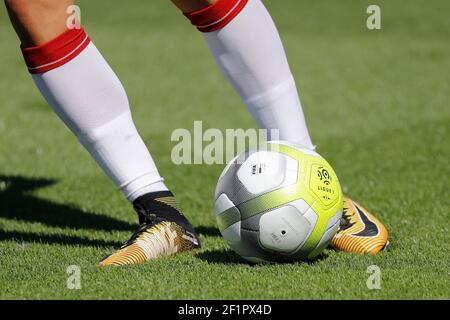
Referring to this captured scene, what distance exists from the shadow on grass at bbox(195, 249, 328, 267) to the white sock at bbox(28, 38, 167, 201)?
0.38 metres

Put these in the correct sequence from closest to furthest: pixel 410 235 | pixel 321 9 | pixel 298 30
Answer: pixel 410 235 < pixel 298 30 < pixel 321 9

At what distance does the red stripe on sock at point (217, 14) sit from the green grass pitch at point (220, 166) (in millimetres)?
1016

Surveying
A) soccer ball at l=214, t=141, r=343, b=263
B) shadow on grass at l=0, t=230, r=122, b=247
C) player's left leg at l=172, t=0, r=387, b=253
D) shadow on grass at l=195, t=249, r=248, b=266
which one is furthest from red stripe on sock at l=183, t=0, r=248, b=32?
shadow on grass at l=0, t=230, r=122, b=247

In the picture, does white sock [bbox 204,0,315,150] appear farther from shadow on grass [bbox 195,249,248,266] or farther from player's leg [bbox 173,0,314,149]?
shadow on grass [bbox 195,249,248,266]

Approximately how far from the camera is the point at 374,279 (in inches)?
130

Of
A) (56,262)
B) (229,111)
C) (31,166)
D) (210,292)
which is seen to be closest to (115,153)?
(56,262)

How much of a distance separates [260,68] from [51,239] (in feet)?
4.26

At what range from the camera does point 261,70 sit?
4023 mm

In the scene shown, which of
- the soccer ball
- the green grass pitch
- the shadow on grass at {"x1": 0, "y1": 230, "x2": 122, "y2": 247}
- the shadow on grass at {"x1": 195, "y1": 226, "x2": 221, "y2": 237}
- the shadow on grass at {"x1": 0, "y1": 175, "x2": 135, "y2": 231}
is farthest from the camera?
the shadow on grass at {"x1": 0, "y1": 175, "x2": 135, "y2": 231}

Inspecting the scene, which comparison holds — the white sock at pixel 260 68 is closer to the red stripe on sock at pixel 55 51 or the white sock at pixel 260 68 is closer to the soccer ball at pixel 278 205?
the soccer ball at pixel 278 205

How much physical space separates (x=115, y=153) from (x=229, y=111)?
4710 mm

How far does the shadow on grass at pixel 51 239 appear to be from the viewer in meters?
4.13

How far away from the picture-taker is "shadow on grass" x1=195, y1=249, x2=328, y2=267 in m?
3.68
